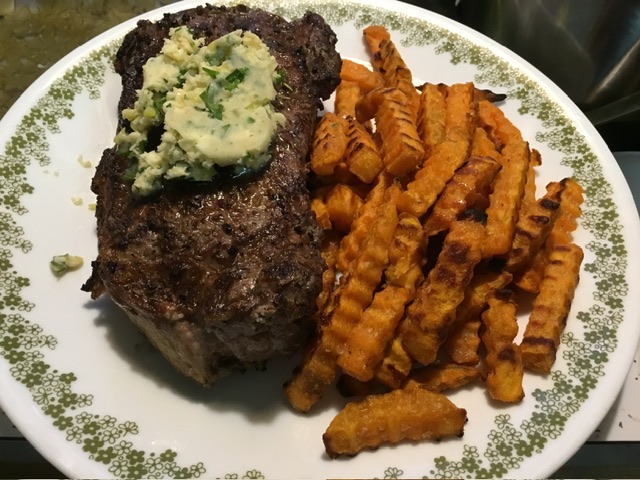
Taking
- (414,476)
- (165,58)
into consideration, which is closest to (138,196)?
(165,58)

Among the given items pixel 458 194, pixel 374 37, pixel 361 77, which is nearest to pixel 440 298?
pixel 458 194

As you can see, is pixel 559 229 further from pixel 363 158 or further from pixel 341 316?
pixel 341 316

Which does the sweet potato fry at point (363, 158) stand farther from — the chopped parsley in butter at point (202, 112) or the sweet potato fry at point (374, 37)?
the sweet potato fry at point (374, 37)

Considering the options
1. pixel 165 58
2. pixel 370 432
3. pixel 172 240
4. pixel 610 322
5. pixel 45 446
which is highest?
pixel 165 58

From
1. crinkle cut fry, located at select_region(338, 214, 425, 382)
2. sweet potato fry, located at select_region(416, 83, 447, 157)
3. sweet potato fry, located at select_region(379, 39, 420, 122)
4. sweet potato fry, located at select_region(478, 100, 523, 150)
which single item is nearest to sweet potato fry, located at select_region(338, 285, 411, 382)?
crinkle cut fry, located at select_region(338, 214, 425, 382)

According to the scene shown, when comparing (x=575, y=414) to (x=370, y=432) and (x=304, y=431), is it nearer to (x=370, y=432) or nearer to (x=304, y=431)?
(x=370, y=432)

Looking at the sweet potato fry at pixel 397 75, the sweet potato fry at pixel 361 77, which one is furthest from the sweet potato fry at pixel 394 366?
the sweet potato fry at pixel 361 77
